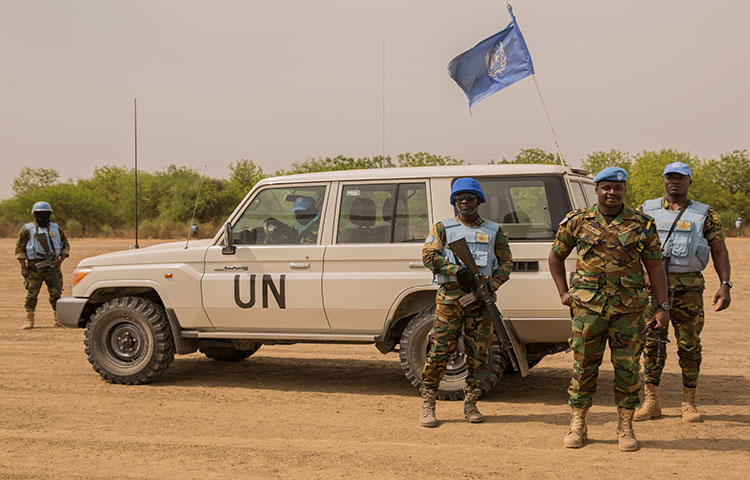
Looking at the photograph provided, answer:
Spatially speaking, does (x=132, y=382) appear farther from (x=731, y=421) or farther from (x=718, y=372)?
(x=718, y=372)

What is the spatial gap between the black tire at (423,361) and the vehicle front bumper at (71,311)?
327cm

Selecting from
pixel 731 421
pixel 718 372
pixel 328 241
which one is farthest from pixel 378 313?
pixel 718 372

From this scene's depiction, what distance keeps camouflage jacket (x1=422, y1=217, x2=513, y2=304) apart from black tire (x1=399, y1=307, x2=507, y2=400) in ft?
2.72

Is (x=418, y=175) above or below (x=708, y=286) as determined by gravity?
above

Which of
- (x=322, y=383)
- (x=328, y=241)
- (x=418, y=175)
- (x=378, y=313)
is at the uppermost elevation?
(x=418, y=175)

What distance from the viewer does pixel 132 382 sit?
306 inches

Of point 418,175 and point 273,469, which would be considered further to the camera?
point 418,175

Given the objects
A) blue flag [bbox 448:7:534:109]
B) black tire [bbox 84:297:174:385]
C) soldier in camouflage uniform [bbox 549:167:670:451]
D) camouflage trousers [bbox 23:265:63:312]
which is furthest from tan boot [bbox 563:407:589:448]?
camouflage trousers [bbox 23:265:63:312]

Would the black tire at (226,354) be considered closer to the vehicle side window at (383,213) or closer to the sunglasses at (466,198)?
the vehicle side window at (383,213)

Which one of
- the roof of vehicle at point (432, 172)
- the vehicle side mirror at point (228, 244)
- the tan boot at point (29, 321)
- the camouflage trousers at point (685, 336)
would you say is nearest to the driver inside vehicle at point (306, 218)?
the roof of vehicle at point (432, 172)

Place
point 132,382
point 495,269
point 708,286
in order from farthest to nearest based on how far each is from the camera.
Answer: point 708,286, point 132,382, point 495,269

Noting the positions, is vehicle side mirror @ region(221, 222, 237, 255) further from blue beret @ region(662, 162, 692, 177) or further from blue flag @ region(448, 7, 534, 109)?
blue beret @ region(662, 162, 692, 177)

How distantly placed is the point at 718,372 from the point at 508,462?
4.03 meters

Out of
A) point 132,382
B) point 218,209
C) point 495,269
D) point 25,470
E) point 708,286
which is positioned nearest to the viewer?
point 25,470
